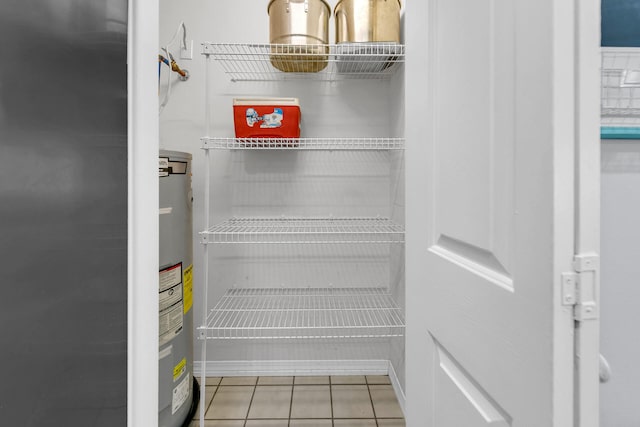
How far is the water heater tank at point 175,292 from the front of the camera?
126 cm

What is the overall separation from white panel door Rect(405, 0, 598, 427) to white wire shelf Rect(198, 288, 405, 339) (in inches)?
36.1

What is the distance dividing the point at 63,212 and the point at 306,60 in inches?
53.9

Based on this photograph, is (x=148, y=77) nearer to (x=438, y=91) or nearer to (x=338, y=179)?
(x=438, y=91)

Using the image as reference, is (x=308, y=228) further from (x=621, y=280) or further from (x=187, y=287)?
(x=621, y=280)

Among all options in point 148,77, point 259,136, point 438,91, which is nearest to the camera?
point 148,77

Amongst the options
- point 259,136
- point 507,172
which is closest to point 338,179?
point 259,136

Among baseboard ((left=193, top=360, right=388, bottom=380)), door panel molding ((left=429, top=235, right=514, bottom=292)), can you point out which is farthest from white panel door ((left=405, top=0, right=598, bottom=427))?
baseboard ((left=193, top=360, right=388, bottom=380))

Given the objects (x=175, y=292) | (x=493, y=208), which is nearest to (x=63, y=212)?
(x=493, y=208)

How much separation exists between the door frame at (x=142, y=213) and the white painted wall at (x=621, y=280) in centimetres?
97

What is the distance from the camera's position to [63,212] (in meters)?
0.42

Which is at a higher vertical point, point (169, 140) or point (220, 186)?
point (169, 140)

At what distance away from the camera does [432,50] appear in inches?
28.0

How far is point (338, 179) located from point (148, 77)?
131 cm

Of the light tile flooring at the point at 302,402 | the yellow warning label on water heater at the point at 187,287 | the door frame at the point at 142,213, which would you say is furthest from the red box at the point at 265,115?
the light tile flooring at the point at 302,402
